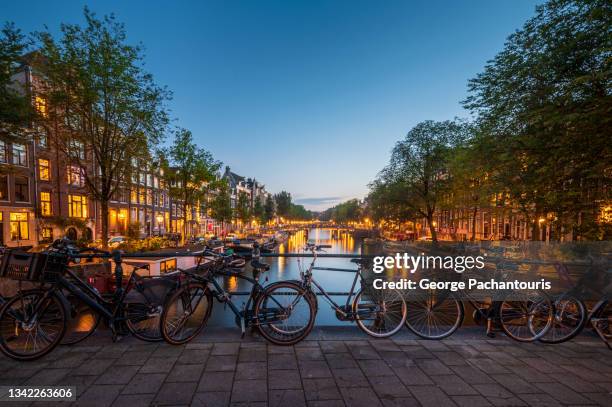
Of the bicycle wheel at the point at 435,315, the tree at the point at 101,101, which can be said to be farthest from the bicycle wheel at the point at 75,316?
the tree at the point at 101,101

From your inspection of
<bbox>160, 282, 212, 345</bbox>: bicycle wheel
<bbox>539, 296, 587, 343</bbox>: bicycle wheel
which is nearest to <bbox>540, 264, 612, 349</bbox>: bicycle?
<bbox>539, 296, 587, 343</bbox>: bicycle wheel

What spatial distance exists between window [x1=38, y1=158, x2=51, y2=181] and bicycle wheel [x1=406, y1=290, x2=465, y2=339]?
33.1 metres

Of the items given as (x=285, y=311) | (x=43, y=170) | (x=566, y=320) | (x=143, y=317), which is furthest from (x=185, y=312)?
(x=43, y=170)

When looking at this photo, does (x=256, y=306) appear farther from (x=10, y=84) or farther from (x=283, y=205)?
(x=283, y=205)

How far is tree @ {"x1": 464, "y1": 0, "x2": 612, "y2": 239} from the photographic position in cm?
761

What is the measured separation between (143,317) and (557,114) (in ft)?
35.2

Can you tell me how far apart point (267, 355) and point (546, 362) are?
3305 millimetres

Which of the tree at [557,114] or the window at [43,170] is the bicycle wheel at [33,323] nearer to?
the tree at [557,114]

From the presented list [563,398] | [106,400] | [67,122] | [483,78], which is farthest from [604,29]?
[67,122]

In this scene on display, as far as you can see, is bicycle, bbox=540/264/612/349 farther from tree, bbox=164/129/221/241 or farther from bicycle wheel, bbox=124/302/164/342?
tree, bbox=164/129/221/241

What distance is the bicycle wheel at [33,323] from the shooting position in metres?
3.09

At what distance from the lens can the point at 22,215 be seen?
24109mm

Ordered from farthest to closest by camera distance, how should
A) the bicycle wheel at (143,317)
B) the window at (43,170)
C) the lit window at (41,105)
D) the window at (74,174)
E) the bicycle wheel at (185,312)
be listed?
the window at (43,170) → the window at (74,174) → the lit window at (41,105) → the bicycle wheel at (143,317) → the bicycle wheel at (185,312)

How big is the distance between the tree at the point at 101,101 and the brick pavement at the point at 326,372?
1544 cm
